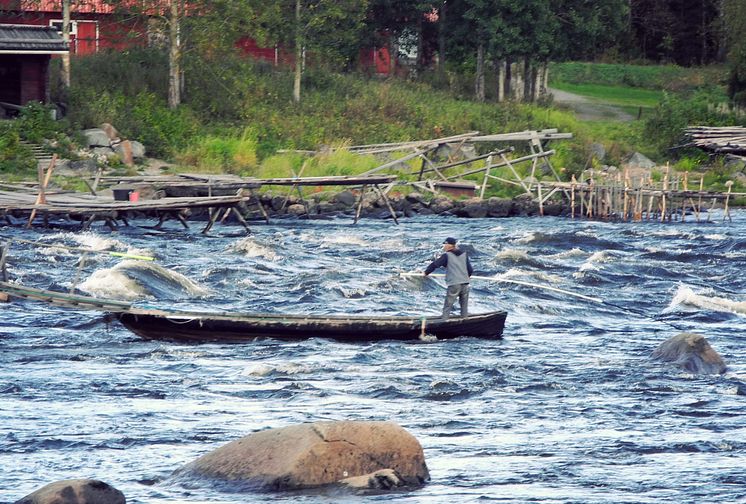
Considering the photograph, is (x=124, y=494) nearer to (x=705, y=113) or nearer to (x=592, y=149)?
(x=592, y=149)

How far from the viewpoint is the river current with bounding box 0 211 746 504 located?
1578 cm

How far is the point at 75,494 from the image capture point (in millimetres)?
13047

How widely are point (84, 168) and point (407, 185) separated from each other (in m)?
11.7

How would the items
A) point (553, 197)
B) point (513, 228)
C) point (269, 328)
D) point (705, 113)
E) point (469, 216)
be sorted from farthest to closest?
point (705, 113)
point (553, 197)
point (469, 216)
point (513, 228)
point (269, 328)

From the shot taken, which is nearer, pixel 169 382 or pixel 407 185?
pixel 169 382

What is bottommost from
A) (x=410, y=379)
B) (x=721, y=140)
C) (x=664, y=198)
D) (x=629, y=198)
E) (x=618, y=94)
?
(x=410, y=379)

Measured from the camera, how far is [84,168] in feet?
146

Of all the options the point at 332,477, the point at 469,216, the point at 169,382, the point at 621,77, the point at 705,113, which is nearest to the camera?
the point at 332,477

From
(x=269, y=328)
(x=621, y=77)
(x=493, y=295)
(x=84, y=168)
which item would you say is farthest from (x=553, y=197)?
(x=621, y=77)

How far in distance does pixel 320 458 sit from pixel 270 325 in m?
8.44

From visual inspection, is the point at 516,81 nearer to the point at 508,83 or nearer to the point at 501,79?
the point at 508,83

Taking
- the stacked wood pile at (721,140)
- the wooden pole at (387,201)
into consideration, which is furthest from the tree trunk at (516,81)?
the stacked wood pile at (721,140)

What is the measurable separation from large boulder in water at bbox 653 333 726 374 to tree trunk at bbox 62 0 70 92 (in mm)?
32241

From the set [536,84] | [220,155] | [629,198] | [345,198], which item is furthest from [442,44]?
[629,198]
